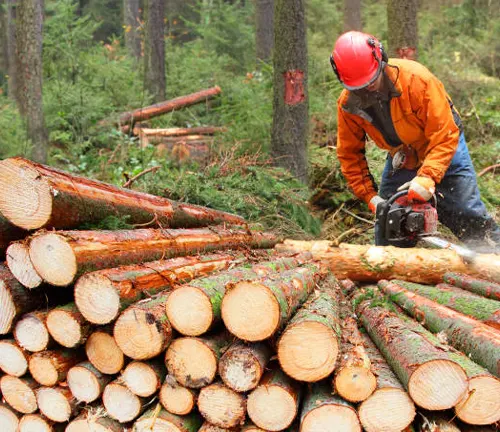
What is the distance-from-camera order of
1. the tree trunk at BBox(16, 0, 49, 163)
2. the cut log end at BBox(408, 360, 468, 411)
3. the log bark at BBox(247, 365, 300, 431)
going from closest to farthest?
1. the cut log end at BBox(408, 360, 468, 411)
2. the log bark at BBox(247, 365, 300, 431)
3. the tree trunk at BBox(16, 0, 49, 163)

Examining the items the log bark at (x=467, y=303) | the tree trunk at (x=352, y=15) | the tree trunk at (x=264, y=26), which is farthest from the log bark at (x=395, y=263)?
the tree trunk at (x=352, y=15)

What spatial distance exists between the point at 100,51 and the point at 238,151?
924cm

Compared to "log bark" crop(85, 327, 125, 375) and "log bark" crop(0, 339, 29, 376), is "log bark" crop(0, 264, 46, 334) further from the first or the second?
"log bark" crop(85, 327, 125, 375)

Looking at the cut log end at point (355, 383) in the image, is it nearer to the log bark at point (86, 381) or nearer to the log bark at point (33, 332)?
the log bark at point (86, 381)

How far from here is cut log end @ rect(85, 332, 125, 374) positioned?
2.33 meters

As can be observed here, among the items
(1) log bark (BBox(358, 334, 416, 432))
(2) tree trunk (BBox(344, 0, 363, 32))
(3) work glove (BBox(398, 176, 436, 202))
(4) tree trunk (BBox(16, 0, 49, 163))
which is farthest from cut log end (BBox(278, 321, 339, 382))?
(2) tree trunk (BBox(344, 0, 363, 32))

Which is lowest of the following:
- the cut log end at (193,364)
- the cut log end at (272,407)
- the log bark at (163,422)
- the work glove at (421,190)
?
the log bark at (163,422)

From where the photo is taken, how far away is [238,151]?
7012 millimetres

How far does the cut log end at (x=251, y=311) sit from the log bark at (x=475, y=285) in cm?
188

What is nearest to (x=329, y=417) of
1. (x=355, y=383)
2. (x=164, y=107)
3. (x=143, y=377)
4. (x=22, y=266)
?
(x=355, y=383)

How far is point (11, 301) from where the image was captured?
2.41 m

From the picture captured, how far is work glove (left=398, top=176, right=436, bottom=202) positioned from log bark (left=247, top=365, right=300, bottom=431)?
7.29 ft

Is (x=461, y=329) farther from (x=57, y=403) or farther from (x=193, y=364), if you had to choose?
(x=57, y=403)

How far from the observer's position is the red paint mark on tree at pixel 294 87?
6551mm
